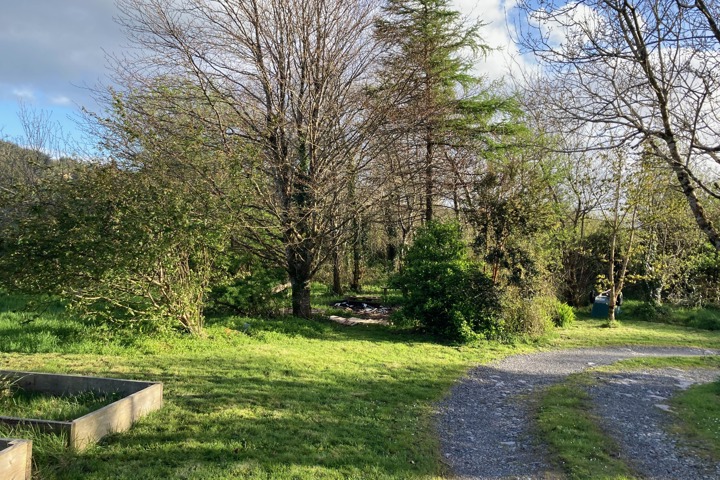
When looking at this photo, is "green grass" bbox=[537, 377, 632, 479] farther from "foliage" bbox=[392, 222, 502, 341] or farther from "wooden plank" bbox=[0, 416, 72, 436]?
"wooden plank" bbox=[0, 416, 72, 436]

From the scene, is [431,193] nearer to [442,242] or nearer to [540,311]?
[442,242]

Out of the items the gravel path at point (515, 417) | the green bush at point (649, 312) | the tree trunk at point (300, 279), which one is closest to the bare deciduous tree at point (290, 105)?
the tree trunk at point (300, 279)

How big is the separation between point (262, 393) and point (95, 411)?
2276mm

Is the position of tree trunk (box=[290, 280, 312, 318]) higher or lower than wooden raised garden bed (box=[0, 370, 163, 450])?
higher

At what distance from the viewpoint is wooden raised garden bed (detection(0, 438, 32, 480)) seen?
126 inches

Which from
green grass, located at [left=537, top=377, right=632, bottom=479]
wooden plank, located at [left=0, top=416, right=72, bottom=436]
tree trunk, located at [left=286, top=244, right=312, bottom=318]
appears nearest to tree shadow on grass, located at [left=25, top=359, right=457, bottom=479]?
wooden plank, located at [left=0, top=416, right=72, bottom=436]

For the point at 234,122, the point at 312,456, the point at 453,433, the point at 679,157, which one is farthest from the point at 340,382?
the point at 234,122

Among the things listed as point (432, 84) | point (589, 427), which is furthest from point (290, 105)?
point (589, 427)

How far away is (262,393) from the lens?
20.4ft

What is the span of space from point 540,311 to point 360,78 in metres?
7.77

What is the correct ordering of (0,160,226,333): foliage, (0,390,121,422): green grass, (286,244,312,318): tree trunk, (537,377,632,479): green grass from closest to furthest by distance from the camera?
(0,390,121,422): green grass → (537,377,632,479): green grass → (0,160,226,333): foliage → (286,244,312,318): tree trunk

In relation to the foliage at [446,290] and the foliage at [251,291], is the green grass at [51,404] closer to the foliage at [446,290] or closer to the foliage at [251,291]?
the foliage at [251,291]

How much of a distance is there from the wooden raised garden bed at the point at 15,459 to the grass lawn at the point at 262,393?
0.67 ft

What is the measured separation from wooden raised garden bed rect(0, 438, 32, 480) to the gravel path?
11.7 ft
